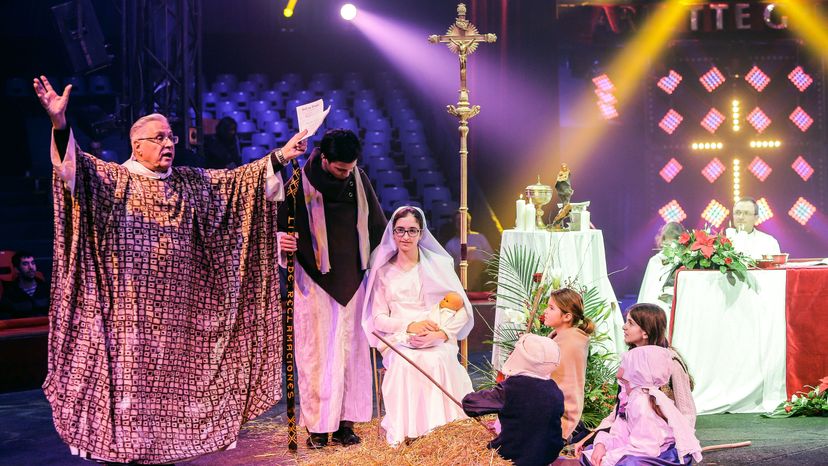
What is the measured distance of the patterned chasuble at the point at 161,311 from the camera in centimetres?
420

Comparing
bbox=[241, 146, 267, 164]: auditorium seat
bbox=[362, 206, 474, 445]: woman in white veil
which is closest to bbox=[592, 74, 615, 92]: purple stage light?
bbox=[241, 146, 267, 164]: auditorium seat

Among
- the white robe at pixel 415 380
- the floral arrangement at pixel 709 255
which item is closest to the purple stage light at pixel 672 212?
the floral arrangement at pixel 709 255

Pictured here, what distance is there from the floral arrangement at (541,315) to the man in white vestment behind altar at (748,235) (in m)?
1.90

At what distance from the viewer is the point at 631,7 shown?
39.0ft

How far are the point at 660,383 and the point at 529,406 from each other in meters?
0.68

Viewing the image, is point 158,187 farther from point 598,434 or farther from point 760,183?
point 760,183

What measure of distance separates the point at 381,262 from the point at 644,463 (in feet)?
6.01

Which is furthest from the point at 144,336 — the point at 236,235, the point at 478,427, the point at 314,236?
the point at 478,427

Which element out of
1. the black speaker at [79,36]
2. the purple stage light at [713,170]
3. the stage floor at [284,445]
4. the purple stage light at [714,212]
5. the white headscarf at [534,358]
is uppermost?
the black speaker at [79,36]

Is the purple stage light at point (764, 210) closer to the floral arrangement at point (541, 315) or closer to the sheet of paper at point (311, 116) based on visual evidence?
the floral arrangement at point (541, 315)

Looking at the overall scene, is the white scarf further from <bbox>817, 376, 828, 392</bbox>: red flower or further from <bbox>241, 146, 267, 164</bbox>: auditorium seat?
<bbox>241, 146, 267, 164</bbox>: auditorium seat

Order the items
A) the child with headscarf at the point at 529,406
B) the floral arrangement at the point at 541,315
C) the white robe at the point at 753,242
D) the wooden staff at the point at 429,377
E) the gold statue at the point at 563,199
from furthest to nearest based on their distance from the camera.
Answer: the white robe at the point at 753,242 → the gold statue at the point at 563,199 → the floral arrangement at the point at 541,315 → the wooden staff at the point at 429,377 → the child with headscarf at the point at 529,406

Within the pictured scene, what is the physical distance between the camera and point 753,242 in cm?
746

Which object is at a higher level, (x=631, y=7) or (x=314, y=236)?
(x=631, y=7)
